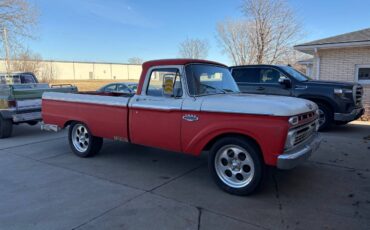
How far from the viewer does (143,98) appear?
5090 mm

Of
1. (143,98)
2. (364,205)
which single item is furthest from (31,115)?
(364,205)

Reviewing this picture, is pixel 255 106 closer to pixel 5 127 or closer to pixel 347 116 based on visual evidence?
pixel 347 116

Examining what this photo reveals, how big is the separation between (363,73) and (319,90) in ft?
16.9

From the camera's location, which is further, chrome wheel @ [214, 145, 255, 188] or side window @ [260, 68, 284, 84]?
side window @ [260, 68, 284, 84]

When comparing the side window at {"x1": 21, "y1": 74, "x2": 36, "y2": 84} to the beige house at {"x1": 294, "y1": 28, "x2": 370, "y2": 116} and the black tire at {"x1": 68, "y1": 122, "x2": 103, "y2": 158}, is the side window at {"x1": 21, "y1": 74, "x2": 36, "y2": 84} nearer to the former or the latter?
the black tire at {"x1": 68, "y1": 122, "x2": 103, "y2": 158}

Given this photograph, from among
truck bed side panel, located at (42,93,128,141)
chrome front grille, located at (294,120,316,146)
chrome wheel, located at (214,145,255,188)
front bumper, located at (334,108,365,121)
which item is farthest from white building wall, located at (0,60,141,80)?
chrome front grille, located at (294,120,316,146)

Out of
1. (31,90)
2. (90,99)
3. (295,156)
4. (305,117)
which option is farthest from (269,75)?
(31,90)

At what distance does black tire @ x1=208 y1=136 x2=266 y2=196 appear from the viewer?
400cm

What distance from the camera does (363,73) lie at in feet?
39.8

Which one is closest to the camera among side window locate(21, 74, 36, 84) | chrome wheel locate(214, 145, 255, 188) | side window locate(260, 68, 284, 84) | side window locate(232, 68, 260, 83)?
chrome wheel locate(214, 145, 255, 188)

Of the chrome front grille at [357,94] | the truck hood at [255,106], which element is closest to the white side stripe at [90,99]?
the truck hood at [255,106]

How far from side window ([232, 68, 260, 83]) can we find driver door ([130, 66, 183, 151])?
17.7ft

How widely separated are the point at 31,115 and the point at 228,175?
6.62 meters

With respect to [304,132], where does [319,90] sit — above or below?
above
